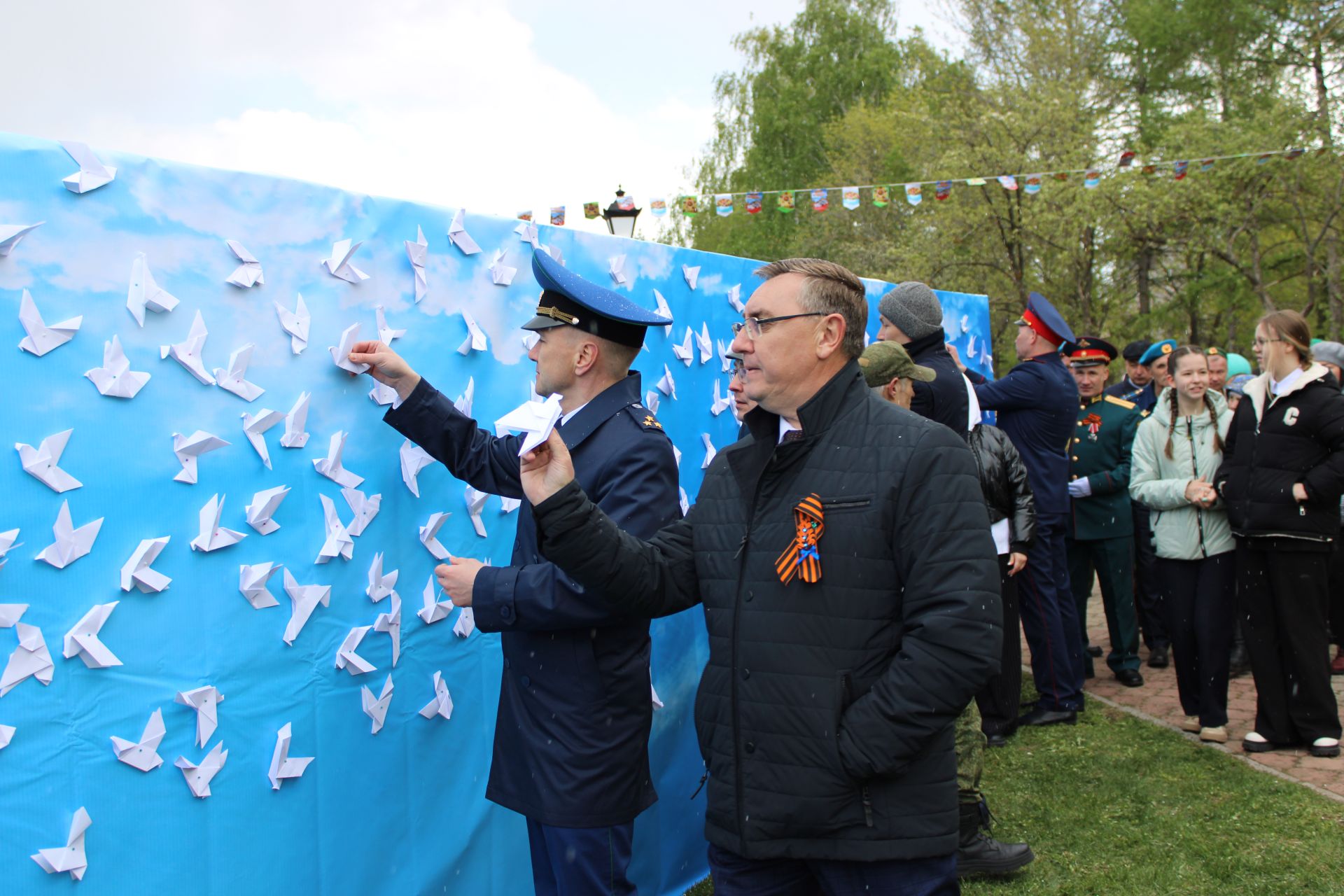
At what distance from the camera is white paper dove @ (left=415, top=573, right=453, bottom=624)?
116 inches

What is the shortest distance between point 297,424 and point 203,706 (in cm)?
70

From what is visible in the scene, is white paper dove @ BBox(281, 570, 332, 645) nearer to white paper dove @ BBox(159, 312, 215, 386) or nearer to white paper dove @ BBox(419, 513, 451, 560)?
white paper dove @ BBox(419, 513, 451, 560)

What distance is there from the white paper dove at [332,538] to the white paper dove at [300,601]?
76mm

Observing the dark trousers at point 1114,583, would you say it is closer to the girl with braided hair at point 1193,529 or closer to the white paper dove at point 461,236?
the girl with braided hair at point 1193,529

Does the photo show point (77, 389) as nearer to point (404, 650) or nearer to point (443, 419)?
point (443, 419)

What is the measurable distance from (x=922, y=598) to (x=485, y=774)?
1683mm

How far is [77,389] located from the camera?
2.18m

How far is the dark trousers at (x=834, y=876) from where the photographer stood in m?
1.99

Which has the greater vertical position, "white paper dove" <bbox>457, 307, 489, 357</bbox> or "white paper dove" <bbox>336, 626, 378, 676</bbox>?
"white paper dove" <bbox>457, 307, 489, 357</bbox>

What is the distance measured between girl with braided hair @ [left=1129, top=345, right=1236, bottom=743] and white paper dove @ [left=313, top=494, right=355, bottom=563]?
3969 millimetres

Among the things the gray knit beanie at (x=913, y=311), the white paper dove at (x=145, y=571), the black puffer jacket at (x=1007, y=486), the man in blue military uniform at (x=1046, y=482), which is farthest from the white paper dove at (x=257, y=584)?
the man in blue military uniform at (x=1046, y=482)

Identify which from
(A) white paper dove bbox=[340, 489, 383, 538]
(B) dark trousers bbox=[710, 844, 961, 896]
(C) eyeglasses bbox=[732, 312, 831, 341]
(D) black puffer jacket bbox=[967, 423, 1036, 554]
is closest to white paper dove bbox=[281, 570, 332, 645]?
(A) white paper dove bbox=[340, 489, 383, 538]

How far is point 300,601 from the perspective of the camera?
259cm

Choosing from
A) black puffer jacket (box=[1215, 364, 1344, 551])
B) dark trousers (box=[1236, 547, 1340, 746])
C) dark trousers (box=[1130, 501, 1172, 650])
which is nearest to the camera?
black puffer jacket (box=[1215, 364, 1344, 551])
